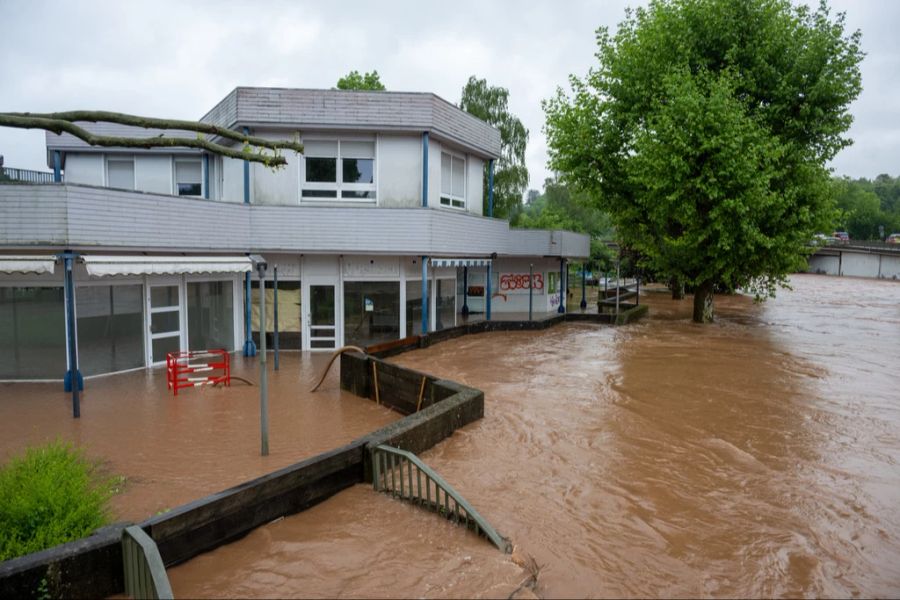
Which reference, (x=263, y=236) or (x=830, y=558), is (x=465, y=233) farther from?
(x=830, y=558)

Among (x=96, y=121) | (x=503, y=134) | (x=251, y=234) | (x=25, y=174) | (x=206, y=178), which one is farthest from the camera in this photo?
(x=503, y=134)

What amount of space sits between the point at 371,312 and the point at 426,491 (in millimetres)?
11219

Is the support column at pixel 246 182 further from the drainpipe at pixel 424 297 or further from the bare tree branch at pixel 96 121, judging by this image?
the bare tree branch at pixel 96 121

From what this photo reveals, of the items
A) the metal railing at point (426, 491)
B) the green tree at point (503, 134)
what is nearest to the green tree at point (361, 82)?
the green tree at point (503, 134)

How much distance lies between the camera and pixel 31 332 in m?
12.4

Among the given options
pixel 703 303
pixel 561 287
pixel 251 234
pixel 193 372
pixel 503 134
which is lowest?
pixel 193 372

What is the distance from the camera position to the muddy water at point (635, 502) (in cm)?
504

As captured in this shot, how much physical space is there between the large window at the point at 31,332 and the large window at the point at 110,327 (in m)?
0.42

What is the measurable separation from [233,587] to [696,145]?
18475 millimetres

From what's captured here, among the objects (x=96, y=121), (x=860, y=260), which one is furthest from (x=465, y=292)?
(x=860, y=260)

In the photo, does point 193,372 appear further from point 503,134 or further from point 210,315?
point 503,134

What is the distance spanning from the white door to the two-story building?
34 millimetres

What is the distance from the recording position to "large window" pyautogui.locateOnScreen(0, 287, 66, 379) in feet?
40.4

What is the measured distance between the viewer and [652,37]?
2142 centimetres
